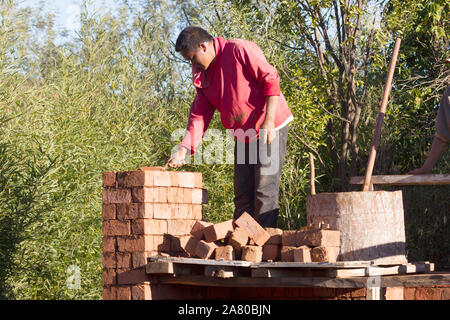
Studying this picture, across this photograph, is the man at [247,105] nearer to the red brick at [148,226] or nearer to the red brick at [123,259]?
the red brick at [148,226]

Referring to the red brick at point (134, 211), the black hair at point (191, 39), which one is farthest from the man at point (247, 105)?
the red brick at point (134, 211)

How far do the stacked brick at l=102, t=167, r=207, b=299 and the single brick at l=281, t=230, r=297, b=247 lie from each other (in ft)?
2.22

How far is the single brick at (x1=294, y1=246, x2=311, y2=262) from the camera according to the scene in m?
3.71

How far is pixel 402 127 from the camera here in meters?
9.01

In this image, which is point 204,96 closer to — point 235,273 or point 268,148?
point 268,148

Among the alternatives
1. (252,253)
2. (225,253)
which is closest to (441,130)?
(252,253)

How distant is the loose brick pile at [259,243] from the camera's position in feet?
12.5

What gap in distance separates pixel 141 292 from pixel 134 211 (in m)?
0.47

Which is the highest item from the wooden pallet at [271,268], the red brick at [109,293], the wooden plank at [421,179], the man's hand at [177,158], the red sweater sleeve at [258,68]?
the red sweater sleeve at [258,68]

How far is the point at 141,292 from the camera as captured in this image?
13.1 feet

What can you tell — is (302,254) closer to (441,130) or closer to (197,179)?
(197,179)

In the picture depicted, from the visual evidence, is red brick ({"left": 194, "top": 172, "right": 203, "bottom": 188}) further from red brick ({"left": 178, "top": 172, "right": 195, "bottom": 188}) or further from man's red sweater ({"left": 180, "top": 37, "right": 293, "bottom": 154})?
man's red sweater ({"left": 180, "top": 37, "right": 293, "bottom": 154})

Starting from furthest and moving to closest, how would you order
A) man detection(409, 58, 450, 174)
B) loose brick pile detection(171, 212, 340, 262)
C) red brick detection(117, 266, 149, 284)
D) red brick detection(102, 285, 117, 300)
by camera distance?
man detection(409, 58, 450, 174), red brick detection(102, 285, 117, 300), red brick detection(117, 266, 149, 284), loose brick pile detection(171, 212, 340, 262)

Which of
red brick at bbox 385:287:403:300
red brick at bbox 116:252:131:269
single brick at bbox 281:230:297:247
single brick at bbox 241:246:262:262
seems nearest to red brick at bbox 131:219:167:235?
red brick at bbox 116:252:131:269
